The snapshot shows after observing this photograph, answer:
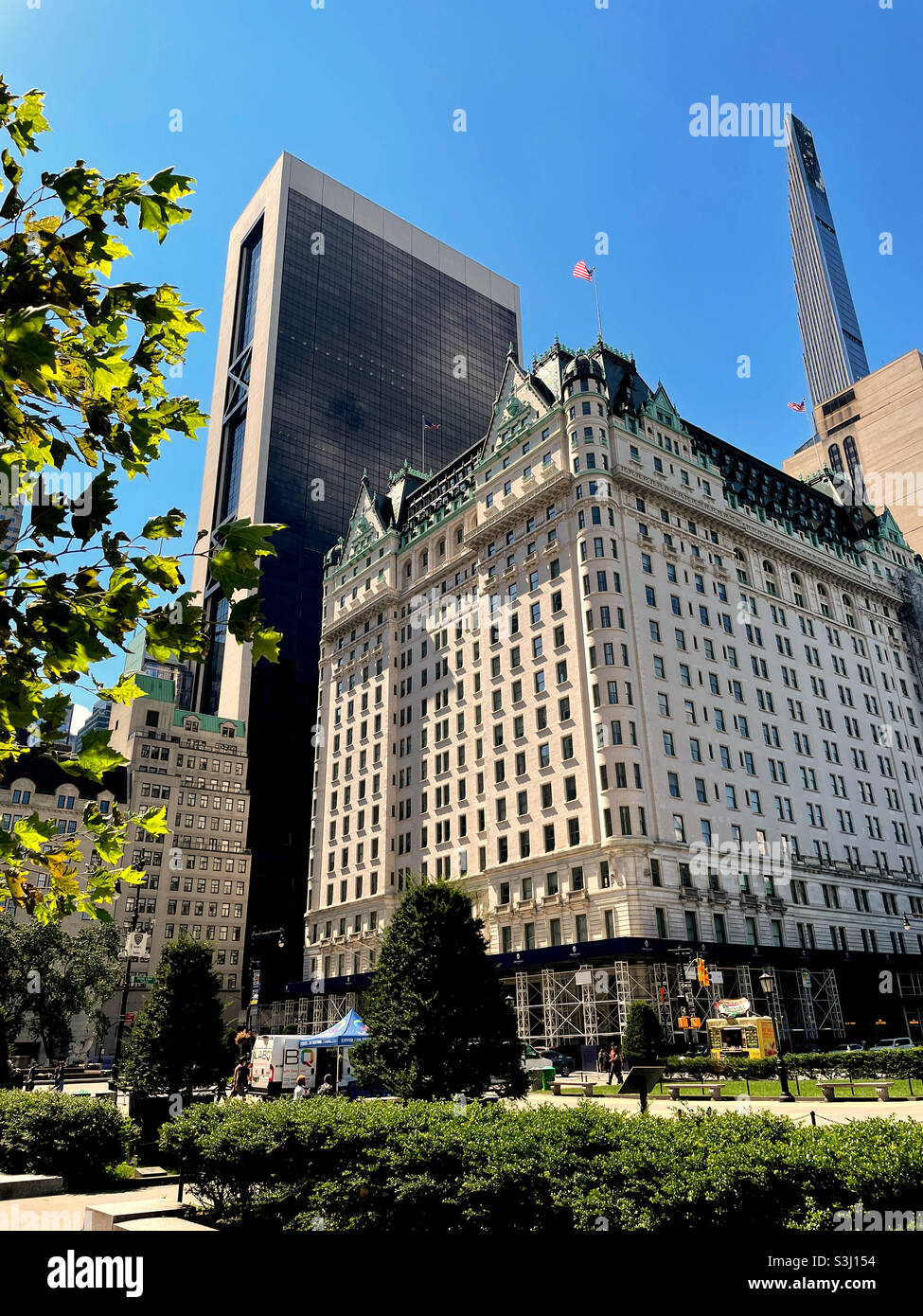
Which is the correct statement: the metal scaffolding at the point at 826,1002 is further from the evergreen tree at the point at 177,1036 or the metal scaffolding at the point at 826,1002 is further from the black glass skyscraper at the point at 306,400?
the black glass skyscraper at the point at 306,400

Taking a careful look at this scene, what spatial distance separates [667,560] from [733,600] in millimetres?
7918

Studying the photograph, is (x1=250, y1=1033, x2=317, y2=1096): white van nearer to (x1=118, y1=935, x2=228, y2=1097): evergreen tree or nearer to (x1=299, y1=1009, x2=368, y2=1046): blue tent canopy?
(x1=299, y1=1009, x2=368, y2=1046): blue tent canopy

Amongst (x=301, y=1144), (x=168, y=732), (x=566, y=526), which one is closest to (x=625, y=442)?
(x=566, y=526)

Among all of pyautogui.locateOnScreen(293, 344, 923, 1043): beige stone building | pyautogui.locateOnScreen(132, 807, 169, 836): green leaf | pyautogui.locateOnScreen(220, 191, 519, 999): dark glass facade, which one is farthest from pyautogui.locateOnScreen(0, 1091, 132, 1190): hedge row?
pyautogui.locateOnScreen(220, 191, 519, 999): dark glass facade

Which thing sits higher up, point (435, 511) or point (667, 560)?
point (435, 511)

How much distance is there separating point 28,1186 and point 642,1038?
31.4m

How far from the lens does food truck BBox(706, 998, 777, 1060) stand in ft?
142

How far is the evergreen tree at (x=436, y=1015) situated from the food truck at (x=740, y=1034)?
90.4 ft

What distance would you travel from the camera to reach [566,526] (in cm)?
6506

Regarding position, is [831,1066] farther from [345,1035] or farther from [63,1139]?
[63,1139]

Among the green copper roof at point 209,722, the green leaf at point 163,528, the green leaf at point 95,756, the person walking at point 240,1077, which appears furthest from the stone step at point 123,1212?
the green copper roof at point 209,722

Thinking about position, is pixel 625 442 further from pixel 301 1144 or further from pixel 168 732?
pixel 168 732

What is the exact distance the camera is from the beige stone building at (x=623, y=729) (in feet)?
188
